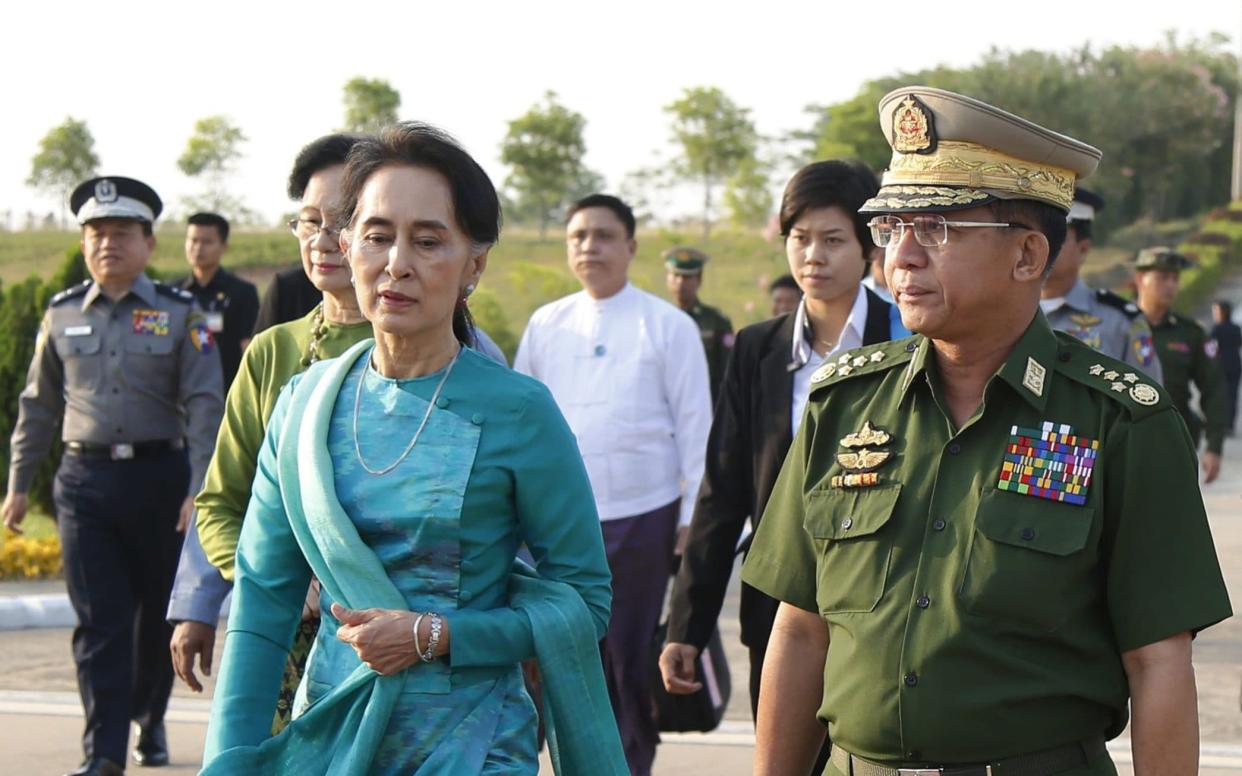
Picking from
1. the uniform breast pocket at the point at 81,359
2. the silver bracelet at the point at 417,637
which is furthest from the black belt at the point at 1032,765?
the uniform breast pocket at the point at 81,359

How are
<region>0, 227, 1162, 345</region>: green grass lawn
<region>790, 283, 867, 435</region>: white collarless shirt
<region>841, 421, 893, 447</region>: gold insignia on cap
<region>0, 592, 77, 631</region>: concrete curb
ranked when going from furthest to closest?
1. <region>0, 227, 1162, 345</region>: green grass lawn
2. <region>0, 592, 77, 631</region>: concrete curb
3. <region>790, 283, 867, 435</region>: white collarless shirt
4. <region>841, 421, 893, 447</region>: gold insignia on cap

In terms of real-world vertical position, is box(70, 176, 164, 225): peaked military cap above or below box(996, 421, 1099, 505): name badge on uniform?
above

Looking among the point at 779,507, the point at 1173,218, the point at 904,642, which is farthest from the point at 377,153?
the point at 1173,218

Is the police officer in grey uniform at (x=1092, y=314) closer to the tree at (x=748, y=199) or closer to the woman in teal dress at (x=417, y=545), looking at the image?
the woman in teal dress at (x=417, y=545)

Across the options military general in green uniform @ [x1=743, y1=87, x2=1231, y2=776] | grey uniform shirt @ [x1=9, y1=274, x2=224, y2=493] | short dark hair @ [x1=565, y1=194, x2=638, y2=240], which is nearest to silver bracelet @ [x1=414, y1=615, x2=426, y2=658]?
military general in green uniform @ [x1=743, y1=87, x2=1231, y2=776]

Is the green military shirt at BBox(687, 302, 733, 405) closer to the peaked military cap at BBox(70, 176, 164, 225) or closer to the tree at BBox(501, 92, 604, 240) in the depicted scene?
the peaked military cap at BBox(70, 176, 164, 225)

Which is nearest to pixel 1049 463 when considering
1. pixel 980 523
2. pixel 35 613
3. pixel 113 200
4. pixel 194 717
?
pixel 980 523

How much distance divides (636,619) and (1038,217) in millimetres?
3900

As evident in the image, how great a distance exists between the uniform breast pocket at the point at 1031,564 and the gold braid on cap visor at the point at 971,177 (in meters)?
0.54

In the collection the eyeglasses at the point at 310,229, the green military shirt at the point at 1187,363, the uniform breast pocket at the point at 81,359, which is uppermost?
the eyeglasses at the point at 310,229

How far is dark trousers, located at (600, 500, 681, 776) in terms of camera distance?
678cm

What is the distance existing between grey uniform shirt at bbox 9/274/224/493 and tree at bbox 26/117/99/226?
145 ft

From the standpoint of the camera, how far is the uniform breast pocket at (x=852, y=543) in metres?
3.21

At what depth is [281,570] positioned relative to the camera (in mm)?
3451
